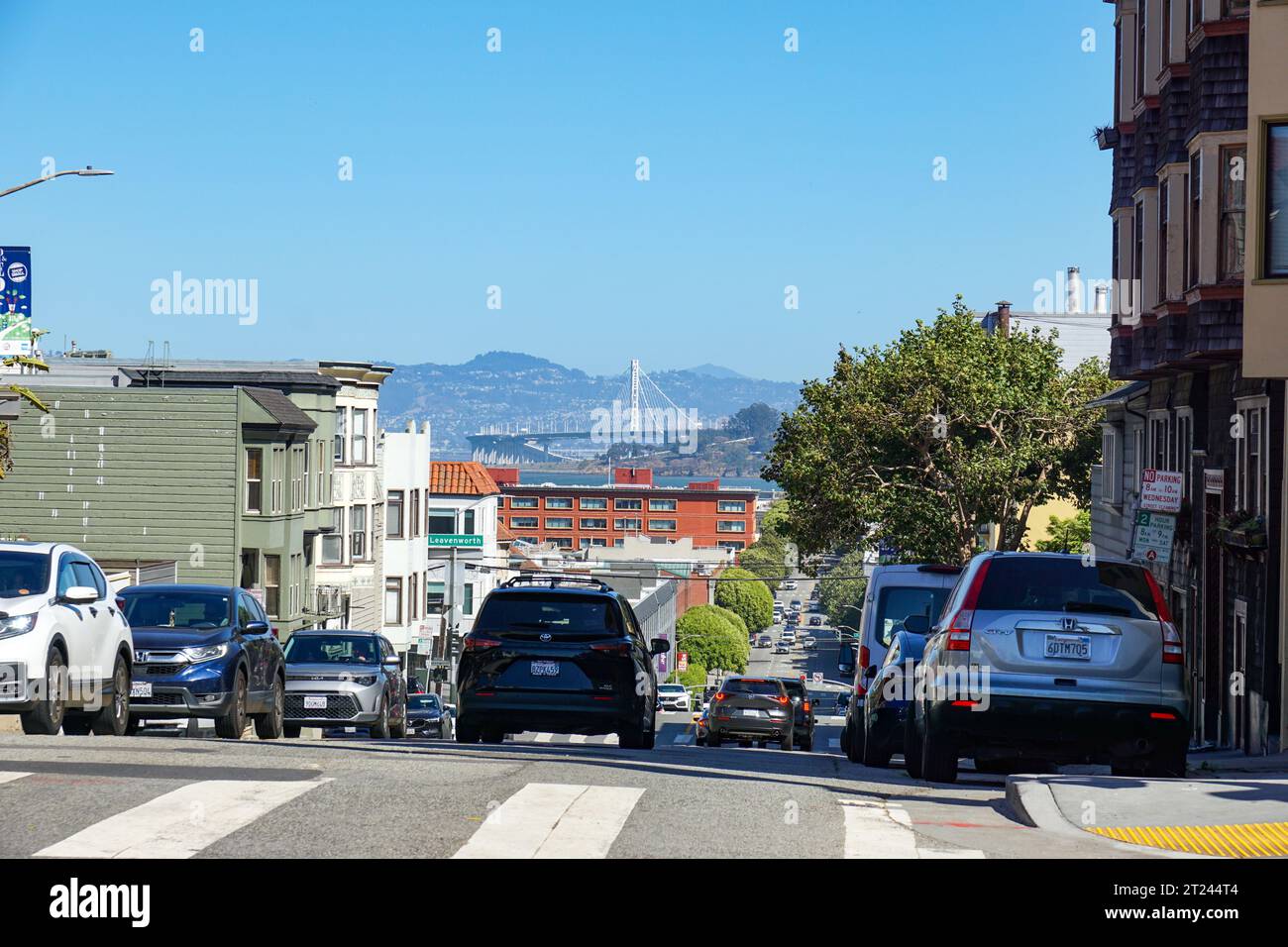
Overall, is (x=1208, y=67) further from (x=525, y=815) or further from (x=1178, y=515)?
(x=525, y=815)

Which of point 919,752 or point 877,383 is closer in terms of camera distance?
point 919,752

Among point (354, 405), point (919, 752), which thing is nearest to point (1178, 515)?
point (919, 752)

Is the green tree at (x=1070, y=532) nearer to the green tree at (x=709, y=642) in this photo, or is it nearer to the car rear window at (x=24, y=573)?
the car rear window at (x=24, y=573)

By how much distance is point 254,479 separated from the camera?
153 ft

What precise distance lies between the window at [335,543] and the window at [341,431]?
1.76 metres

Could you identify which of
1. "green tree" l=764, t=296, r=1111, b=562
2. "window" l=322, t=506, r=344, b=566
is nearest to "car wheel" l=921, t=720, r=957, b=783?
"green tree" l=764, t=296, r=1111, b=562

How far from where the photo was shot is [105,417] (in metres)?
46.1

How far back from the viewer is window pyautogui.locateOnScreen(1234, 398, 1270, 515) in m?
22.8

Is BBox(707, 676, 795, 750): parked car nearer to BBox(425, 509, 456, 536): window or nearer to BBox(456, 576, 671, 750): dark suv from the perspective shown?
BBox(456, 576, 671, 750): dark suv

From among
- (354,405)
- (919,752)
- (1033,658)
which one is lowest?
(919,752)

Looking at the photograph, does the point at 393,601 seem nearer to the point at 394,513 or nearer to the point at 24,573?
the point at 394,513

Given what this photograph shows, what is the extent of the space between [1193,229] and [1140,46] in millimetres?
6960

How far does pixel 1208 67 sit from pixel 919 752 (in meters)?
12.8
